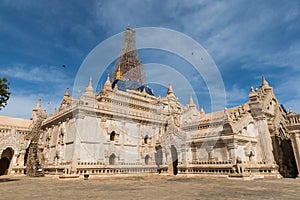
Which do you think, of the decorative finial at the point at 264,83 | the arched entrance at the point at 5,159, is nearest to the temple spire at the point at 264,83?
the decorative finial at the point at 264,83

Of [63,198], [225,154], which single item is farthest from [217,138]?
[63,198]

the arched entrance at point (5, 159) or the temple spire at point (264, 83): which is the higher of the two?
the temple spire at point (264, 83)

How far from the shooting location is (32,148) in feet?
101

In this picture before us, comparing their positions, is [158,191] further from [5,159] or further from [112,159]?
[5,159]

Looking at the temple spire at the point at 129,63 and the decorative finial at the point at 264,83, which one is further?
the temple spire at the point at 129,63

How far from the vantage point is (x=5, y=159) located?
103 feet

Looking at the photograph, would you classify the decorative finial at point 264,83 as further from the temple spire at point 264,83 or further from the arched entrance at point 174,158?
the arched entrance at point 174,158

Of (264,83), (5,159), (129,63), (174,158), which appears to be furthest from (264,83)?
(5,159)

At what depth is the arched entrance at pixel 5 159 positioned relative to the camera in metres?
30.9

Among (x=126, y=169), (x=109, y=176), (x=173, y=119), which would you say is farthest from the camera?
(x=173, y=119)

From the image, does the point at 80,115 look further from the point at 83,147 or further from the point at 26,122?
the point at 26,122

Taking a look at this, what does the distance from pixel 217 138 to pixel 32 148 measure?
25.4 metres

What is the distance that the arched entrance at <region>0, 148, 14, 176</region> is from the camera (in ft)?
101

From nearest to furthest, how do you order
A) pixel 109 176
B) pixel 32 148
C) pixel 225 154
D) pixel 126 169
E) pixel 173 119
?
pixel 225 154 < pixel 109 176 < pixel 126 169 < pixel 173 119 < pixel 32 148
